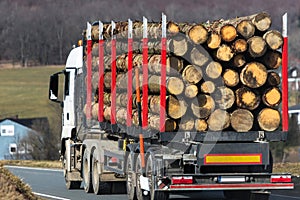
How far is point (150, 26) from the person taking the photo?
61.9ft

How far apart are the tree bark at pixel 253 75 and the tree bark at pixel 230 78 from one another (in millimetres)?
104

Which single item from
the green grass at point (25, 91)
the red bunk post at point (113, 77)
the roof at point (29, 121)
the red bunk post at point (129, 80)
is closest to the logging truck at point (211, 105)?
the red bunk post at point (129, 80)

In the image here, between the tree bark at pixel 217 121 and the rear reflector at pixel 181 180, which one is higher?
the tree bark at pixel 217 121

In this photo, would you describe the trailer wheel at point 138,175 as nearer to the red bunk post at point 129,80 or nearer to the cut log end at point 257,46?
the red bunk post at point 129,80

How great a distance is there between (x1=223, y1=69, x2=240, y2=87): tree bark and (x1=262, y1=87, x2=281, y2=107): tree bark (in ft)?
1.96

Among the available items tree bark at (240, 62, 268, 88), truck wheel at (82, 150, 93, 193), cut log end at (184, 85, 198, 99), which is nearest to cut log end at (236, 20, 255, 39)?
tree bark at (240, 62, 268, 88)

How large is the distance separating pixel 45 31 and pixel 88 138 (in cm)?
6139

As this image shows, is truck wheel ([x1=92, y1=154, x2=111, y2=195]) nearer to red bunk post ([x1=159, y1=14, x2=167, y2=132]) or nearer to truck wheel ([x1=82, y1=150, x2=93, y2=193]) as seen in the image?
truck wheel ([x1=82, y1=150, x2=93, y2=193])

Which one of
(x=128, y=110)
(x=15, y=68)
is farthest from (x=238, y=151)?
(x=15, y=68)

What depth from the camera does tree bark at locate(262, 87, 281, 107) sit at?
58.4 ft

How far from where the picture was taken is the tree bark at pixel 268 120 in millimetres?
17766

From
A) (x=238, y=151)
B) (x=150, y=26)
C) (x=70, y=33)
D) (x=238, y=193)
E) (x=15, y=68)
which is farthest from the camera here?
(x=15, y=68)

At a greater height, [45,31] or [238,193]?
[45,31]

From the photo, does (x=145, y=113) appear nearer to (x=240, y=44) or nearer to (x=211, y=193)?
(x=240, y=44)
